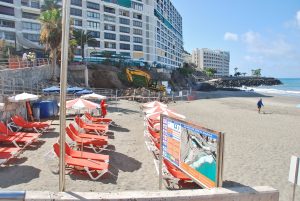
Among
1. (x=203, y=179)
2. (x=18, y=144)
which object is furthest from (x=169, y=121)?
(x=18, y=144)

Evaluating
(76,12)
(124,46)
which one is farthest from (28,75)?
(124,46)

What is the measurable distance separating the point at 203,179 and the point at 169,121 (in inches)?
67.5

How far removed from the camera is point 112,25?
78188 mm

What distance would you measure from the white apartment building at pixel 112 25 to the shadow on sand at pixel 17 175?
50.2m

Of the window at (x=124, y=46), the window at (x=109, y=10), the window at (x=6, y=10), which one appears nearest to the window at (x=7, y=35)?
the window at (x=6, y=10)

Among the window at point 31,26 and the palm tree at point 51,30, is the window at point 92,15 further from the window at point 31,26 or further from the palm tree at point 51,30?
the palm tree at point 51,30

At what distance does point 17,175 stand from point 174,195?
6789 millimetres

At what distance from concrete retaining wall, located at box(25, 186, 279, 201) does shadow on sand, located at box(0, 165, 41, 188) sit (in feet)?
17.6

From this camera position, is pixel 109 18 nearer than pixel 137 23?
Yes

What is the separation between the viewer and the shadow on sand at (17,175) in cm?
868

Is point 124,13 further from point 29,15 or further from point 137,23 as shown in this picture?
point 29,15

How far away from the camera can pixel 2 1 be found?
54.5 metres

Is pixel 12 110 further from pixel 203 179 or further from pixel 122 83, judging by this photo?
pixel 122 83

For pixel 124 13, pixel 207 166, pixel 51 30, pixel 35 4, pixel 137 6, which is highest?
pixel 137 6
